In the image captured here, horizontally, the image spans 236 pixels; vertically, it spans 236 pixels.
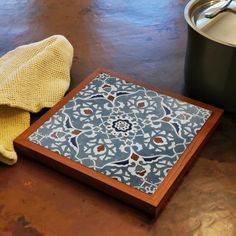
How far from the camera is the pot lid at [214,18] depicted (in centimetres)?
65

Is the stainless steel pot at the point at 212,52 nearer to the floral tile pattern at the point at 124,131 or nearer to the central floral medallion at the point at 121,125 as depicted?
the floral tile pattern at the point at 124,131

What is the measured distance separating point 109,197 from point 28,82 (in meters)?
0.25

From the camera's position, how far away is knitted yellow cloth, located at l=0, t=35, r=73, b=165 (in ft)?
2.24

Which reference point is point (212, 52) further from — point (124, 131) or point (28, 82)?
point (28, 82)

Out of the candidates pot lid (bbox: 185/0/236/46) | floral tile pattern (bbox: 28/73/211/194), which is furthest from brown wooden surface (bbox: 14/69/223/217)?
pot lid (bbox: 185/0/236/46)

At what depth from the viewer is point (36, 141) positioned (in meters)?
0.66

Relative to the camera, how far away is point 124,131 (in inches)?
26.3

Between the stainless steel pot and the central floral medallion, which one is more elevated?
the stainless steel pot

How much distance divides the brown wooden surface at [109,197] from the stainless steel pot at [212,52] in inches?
2.1

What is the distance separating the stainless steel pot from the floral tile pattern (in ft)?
0.12

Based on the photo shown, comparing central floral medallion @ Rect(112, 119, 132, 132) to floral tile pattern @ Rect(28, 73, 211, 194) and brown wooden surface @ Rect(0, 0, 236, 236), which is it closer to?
floral tile pattern @ Rect(28, 73, 211, 194)

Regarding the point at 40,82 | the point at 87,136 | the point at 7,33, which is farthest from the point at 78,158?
the point at 7,33

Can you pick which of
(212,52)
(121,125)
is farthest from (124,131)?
(212,52)

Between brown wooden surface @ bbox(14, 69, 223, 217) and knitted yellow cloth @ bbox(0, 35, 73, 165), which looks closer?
brown wooden surface @ bbox(14, 69, 223, 217)
